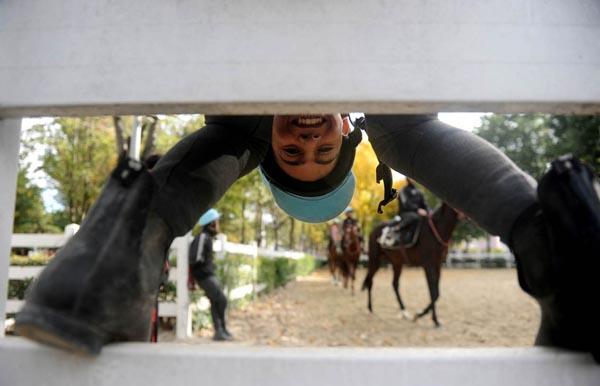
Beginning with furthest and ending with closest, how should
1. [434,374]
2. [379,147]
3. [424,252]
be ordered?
1. [424,252]
2. [379,147]
3. [434,374]

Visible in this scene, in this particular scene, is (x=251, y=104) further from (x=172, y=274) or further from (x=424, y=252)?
(x=424, y=252)

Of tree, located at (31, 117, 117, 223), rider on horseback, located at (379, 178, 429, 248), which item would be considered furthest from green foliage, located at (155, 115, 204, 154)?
rider on horseback, located at (379, 178, 429, 248)

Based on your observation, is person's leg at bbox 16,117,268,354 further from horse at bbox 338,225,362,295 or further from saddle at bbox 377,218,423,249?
horse at bbox 338,225,362,295

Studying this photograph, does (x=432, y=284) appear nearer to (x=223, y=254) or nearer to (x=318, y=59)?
(x=223, y=254)

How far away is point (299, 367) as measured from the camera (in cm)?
61

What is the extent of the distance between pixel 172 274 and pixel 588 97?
22.5 ft

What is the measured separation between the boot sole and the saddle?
835 cm

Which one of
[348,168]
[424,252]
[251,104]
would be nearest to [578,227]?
[251,104]

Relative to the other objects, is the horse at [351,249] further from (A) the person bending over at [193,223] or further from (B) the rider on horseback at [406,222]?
(A) the person bending over at [193,223]

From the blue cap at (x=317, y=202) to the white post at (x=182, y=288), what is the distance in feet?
17.3

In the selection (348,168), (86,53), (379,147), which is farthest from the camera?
(348,168)

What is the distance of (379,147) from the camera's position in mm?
1367

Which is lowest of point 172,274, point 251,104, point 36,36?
point 172,274

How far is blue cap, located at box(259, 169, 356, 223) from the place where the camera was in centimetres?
174
